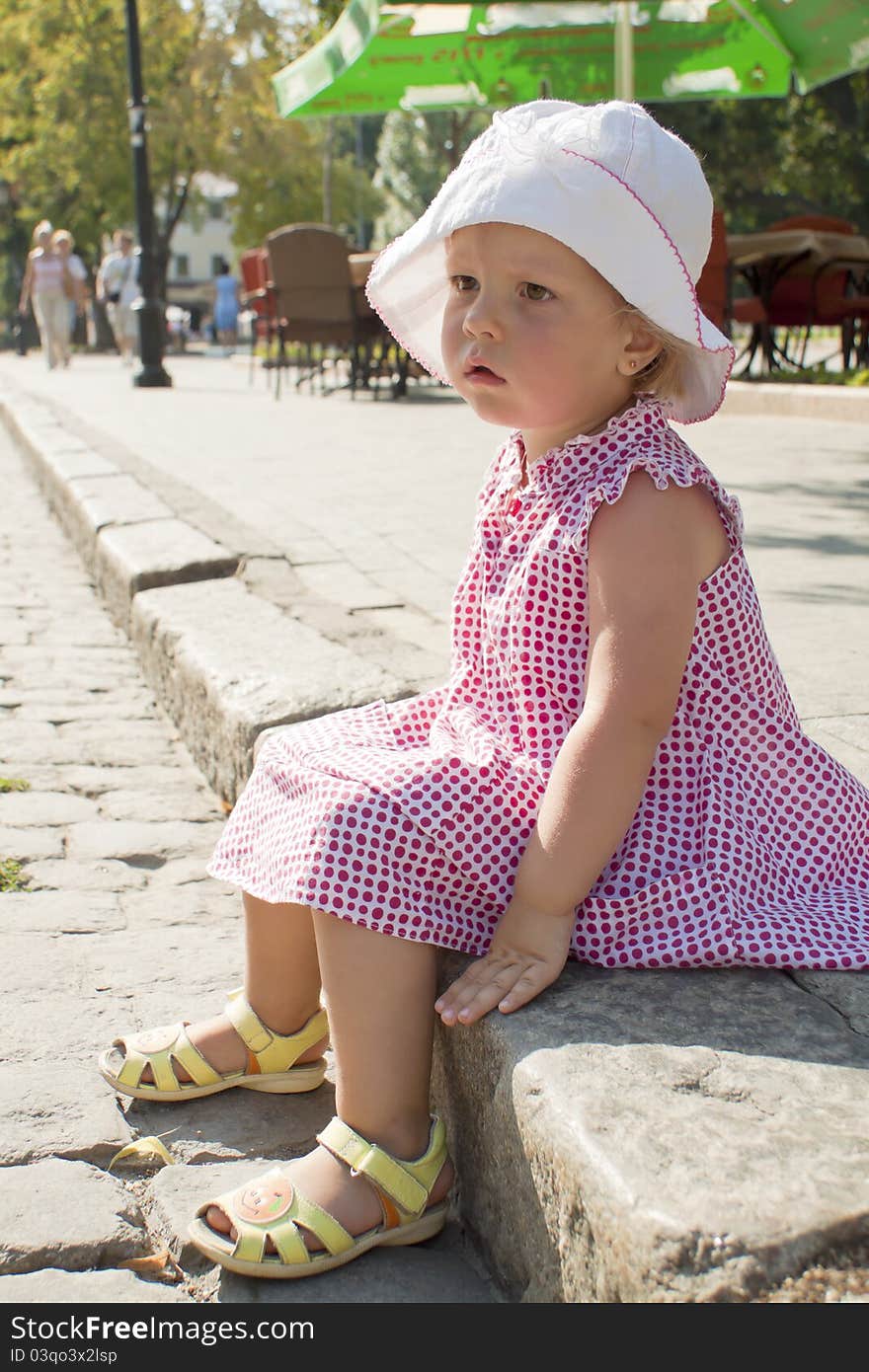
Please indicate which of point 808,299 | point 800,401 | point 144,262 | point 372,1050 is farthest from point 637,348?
point 144,262

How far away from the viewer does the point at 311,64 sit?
1013 centimetres

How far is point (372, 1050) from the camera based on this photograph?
5.63 ft

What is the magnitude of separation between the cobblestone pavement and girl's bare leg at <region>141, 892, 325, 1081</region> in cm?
8

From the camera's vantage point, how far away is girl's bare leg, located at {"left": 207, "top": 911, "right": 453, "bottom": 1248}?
167cm

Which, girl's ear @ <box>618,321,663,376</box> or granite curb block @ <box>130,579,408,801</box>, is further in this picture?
granite curb block @ <box>130,579,408,801</box>

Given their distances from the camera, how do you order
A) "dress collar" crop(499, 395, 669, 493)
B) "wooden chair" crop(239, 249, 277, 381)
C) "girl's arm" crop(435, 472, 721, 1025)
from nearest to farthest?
1. "girl's arm" crop(435, 472, 721, 1025)
2. "dress collar" crop(499, 395, 669, 493)
3. "wooden chair" crop(239, 249, 277, 381)

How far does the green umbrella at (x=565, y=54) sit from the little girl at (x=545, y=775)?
7.76 metres

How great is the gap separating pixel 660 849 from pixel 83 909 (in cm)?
130

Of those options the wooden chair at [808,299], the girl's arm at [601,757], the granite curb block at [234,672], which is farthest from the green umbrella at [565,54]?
the girl's arm at [601,757]

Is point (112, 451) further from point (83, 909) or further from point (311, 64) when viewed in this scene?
point (83, 909)

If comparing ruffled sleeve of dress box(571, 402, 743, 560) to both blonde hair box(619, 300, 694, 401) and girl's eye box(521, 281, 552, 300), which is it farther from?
girl's eye box(521, 281, 552, 300)

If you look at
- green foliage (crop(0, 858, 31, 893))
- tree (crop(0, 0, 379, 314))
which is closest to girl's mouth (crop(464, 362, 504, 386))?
green foliage (crop(0, 858, 31, 893))

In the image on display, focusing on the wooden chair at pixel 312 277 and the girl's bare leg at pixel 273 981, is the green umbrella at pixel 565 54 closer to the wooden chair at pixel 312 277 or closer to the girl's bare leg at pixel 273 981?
the wooden chair at pixel 312 277

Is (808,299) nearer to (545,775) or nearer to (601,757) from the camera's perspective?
(545,775)
